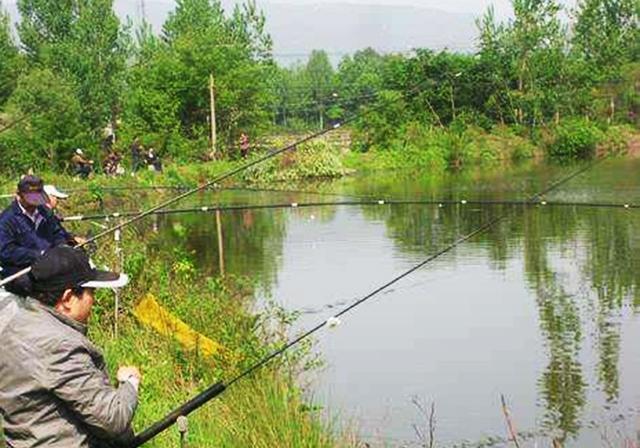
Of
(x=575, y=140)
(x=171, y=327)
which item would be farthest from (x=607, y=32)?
(x=171, y=327)

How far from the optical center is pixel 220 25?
40.8 metres

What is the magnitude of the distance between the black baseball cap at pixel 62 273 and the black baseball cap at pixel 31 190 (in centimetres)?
336

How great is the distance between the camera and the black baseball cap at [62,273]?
110 inches

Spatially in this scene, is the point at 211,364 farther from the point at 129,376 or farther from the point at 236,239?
the point at 236,239

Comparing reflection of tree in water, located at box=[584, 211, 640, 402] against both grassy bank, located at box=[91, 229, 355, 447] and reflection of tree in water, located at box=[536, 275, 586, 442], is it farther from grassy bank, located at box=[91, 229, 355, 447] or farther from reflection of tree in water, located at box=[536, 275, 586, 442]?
grassy bank, located at box=[91, 229, 355, 447]

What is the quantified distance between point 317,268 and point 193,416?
8.89 metres

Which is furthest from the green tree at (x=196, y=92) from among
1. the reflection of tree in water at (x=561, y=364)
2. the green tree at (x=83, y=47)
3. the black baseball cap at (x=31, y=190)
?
the black baseball cap at (x=31, y=190)

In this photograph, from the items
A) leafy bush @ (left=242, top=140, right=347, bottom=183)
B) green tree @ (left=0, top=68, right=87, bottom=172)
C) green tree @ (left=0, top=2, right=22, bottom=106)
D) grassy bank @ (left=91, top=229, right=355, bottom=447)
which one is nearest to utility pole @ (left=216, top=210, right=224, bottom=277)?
grassy bank @ (left=91, top=229, right=355, bottom=447)

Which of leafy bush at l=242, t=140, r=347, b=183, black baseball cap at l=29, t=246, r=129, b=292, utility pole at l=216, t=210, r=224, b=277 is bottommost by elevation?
utility pole at l=216, t=210, r=224, b=277

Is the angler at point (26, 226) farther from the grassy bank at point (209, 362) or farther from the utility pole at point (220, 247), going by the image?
the utility pole at point (220, 247)

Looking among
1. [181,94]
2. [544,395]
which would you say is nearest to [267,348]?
[544,395]

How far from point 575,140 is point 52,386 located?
35453 millimetres

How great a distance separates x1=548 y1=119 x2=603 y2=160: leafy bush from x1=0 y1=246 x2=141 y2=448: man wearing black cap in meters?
34.5

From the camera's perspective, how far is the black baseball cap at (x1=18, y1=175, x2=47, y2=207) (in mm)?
6066
